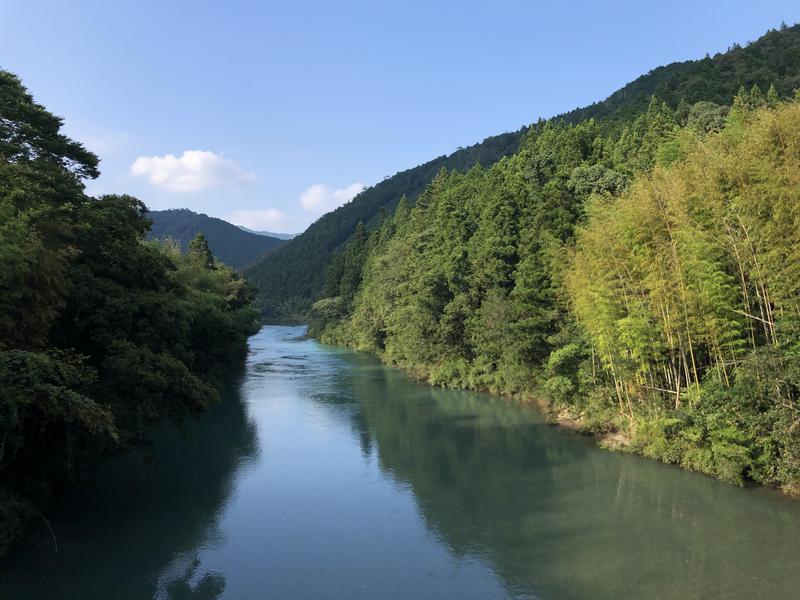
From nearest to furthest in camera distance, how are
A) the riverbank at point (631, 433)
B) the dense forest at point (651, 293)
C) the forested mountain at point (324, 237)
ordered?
the dense forest at point (651, 293) → the riverbank at point (631, 433) → the forested mountain at point (324, 237)

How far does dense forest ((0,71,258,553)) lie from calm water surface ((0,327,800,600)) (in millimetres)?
1693

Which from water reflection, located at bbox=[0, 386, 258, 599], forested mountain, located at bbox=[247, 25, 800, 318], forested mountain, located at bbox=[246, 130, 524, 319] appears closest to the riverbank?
water reflection, located at bbox=[0, 386, 258, 599]

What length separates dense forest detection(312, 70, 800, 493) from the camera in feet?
48.3

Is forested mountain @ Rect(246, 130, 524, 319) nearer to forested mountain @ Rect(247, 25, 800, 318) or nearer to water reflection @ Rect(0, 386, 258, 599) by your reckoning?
forested mountain @ Rect(247, 25, 800, 318)

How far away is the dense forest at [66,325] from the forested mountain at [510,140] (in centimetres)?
3742

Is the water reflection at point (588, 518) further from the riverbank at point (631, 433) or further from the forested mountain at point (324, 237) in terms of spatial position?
the forested mountain at point (324, 237)

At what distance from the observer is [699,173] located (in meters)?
17.5

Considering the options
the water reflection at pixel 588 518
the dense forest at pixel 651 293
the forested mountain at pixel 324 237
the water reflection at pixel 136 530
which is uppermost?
the forested mountain at pixel 324 237

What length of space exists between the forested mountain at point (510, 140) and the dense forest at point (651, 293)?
1278 cm

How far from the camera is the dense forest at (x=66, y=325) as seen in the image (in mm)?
10305

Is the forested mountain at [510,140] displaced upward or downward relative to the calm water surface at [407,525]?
upward

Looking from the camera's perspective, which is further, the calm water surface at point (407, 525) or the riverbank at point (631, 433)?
the riverbank at point (631, 433)

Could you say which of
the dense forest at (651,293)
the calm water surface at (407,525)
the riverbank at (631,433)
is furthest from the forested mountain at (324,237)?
the calm water surface at (407,525)

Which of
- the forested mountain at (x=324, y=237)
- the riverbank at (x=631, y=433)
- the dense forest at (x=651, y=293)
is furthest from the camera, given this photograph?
the forested mountain at (x=324, y=237)
